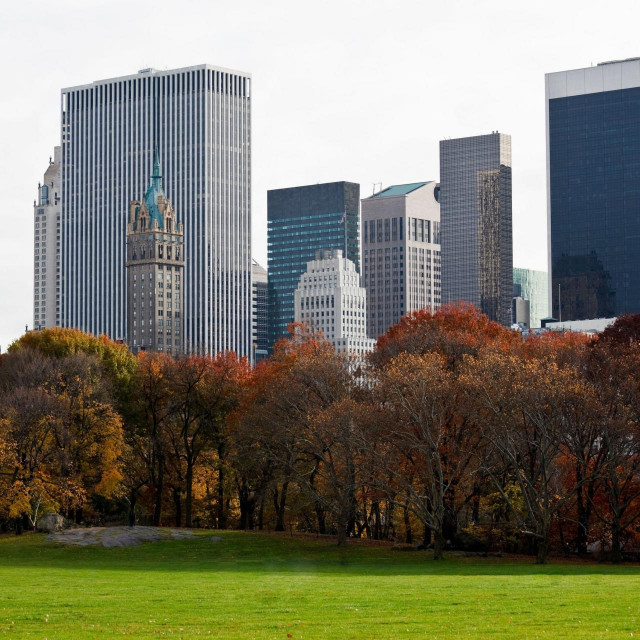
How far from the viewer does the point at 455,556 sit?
79.9m

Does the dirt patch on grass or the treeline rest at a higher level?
the treeline

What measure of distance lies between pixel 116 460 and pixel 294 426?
19.2 meters

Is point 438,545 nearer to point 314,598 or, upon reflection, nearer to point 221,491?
point 314,598

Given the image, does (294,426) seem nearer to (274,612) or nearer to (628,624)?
(274,612)

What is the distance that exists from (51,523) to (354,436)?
84.2 ft

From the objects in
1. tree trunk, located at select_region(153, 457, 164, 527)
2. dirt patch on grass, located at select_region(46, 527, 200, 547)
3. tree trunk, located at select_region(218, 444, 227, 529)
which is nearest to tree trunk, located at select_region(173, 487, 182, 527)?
tree trunk, located at select_region(153, 457, 164, 527)

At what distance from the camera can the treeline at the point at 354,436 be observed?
250 feet

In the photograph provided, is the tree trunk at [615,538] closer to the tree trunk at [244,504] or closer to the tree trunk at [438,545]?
the tree trunk at [438,545]

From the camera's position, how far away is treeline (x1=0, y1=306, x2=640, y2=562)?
250 ft

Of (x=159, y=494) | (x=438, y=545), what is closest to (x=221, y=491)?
(x=159, y=494)

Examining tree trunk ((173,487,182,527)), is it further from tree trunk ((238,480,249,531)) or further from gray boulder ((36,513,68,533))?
gray boulder ((36,513,68,533))

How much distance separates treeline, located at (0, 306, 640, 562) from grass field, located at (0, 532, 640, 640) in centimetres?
674

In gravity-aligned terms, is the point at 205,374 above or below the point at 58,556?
above

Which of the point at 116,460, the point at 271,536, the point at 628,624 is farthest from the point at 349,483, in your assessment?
the point at 628,624
